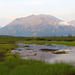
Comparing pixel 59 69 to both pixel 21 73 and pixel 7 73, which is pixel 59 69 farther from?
pixel 7 73

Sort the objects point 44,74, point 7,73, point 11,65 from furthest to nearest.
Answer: point 11,65 → point 7,73 → point 44,74

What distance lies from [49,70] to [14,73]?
3.80 meters

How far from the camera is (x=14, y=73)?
1386 cm

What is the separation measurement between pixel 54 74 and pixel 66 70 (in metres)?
2.12

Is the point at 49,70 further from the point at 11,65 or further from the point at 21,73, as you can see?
the point at 11,65

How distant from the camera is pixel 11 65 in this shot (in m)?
17.9

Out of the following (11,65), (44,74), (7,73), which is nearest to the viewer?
(44,74)

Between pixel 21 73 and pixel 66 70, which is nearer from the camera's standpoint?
pixel 21 73

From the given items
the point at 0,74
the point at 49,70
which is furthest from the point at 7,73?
the point at 49,70

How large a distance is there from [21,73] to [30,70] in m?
1.21

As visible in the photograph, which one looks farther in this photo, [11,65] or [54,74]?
[11,65]

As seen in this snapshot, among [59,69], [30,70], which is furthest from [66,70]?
[30,70]

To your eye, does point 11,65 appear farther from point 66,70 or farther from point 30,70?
point 66,70

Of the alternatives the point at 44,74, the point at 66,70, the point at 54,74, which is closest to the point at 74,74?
the point at 66,70
